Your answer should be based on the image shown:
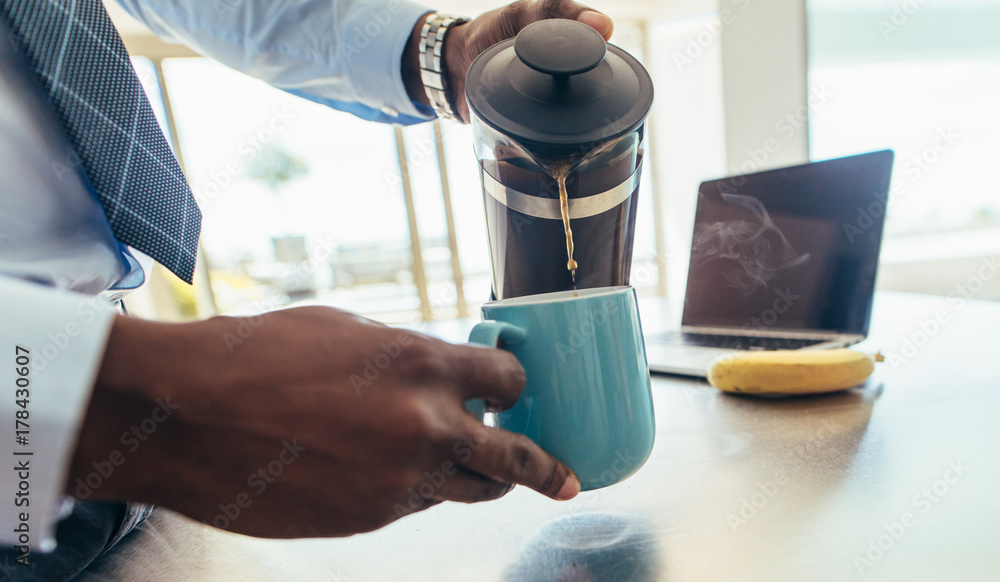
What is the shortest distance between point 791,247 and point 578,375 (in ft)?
2.01

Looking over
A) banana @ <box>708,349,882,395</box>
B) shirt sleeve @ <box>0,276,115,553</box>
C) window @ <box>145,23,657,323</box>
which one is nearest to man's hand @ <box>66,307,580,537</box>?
shirt sleeve @ <box>0,276,115,553</box>

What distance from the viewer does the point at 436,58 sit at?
1.89ft

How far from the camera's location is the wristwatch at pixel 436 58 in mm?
567

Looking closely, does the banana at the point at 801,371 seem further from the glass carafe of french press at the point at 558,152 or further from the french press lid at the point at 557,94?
the french press lid at the point at 557,94

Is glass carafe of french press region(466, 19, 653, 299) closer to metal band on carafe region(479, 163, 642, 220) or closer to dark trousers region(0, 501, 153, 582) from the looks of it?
metal band on carafe region(479, 163, 642, 220)

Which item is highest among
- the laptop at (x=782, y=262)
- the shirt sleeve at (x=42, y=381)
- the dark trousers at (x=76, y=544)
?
the shirt sleeve at (x=42, y=381)

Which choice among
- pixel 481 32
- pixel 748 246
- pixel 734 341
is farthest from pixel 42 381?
pixel 748 246

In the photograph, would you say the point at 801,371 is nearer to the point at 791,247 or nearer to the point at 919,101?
the point at 791,247

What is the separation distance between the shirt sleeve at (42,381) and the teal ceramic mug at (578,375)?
163mm

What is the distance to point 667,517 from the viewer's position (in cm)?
32

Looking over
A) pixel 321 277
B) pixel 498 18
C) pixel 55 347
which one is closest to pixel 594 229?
pixel 498 18

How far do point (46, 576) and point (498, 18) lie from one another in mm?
513

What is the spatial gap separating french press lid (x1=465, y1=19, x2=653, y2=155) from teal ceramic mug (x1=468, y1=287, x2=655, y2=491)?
130mm

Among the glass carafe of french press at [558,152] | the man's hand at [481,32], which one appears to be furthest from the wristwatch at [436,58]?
the glass carafe of french press at [558,152]
